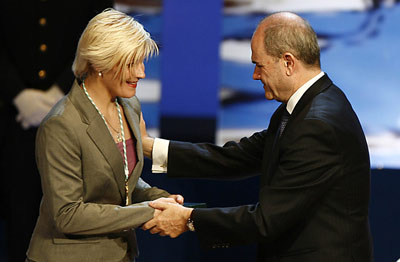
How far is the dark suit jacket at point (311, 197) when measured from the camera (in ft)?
7.36

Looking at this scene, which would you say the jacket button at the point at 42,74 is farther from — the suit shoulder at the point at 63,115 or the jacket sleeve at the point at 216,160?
the suit shoulder at the point at 63,115

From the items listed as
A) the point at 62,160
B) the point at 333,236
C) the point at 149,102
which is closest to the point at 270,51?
the point at 333,236

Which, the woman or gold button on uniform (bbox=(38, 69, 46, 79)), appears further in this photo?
gold button on uniform (bbox=(38, 69, 46, 79))

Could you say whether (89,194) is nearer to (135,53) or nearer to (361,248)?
(135,53)

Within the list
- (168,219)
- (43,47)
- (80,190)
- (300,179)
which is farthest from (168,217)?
(43,47)

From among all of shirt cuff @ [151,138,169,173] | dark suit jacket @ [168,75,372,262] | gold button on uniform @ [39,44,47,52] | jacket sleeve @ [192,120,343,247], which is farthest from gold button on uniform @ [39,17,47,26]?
jacket sleeve @ [192,120,343,247]

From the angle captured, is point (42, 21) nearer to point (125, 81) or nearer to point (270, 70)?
point (125, 81)

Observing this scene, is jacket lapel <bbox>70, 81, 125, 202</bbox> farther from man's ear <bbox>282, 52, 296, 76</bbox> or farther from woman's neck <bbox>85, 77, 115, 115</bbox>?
man's ear <bbox>282, 52, 296, 76</bbox>

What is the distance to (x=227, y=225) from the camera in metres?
2.35

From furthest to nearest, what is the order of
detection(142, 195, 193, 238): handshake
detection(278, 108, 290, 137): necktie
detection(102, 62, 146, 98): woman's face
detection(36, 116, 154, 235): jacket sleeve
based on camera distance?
1. detection(278, 108, 290, 137): necktie
2. detection(142, 195, 193, 238): handshake
3. detection(102, 62, 146, 98): woman's face
4. detection(36, 116, 154, 235): jacket sleeve

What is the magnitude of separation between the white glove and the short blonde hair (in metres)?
0.88

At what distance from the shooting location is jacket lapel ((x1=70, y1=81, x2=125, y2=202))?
2137 mm

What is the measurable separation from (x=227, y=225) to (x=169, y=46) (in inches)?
111

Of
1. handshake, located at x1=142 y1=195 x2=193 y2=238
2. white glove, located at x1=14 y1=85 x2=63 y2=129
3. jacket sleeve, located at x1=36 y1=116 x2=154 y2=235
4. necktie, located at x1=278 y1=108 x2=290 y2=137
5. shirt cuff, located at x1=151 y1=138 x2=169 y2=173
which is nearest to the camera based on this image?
jacket sleeve, located at x1=36 y1=116 x2=154 y2=235
